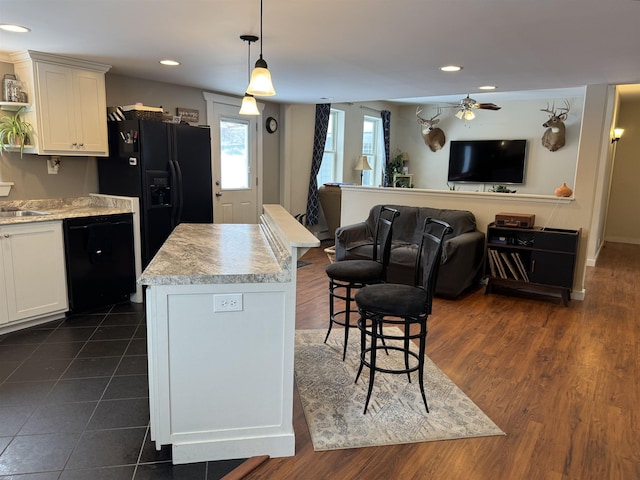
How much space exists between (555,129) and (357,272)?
6.36 m

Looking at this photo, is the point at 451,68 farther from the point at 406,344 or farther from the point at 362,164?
the point at 362,164

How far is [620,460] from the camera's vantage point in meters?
2.11

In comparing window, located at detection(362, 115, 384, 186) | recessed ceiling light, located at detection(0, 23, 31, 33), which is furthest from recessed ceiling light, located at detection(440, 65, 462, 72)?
window, located at detection(362, 115, 384, 186)

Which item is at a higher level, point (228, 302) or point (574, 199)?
point (574, 199)

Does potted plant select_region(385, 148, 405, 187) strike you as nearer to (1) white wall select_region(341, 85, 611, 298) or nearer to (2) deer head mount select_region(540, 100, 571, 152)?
(2) deer head mount select_region(540, 100, 571, 152)

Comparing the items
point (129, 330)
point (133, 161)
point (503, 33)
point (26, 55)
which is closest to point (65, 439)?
point (129, 330)

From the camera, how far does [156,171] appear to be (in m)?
4.20

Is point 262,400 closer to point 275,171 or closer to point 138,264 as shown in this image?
point 138,264

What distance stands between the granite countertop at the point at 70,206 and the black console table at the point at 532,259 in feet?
12.4

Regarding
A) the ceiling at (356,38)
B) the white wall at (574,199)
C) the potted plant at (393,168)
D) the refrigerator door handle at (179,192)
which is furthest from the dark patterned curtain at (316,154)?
the refrigerator door handle at (179,192)

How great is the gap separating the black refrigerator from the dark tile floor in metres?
1.09

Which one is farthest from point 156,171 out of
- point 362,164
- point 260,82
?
point 362,164

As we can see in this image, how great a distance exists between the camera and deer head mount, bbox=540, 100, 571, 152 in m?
7.42

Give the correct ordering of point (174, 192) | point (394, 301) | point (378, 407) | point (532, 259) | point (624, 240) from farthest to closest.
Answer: point (624, 240)
point (532, 259)
point (174, 192)
point (378, 407)
point (394, 301)
